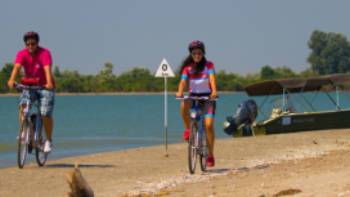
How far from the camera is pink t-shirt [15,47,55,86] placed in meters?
13.4

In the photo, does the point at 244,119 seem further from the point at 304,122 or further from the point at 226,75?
the point at 226,75

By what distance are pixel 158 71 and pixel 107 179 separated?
483 cm

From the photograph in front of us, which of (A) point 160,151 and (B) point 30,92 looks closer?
(B) point 30,92

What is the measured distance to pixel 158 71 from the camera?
57.4ft

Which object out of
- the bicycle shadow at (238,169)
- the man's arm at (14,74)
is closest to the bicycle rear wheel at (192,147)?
the bicycle shadow at (238,169)

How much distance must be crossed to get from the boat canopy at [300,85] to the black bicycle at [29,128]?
53.2 ft

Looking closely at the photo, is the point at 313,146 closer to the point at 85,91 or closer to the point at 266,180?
the point at 266,180

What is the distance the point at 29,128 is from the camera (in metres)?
13.7

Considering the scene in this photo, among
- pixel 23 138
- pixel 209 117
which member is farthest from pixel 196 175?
pixel 23 138

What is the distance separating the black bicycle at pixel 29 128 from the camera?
13.5 metres

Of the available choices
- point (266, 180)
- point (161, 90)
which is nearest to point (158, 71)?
point (266, 180)

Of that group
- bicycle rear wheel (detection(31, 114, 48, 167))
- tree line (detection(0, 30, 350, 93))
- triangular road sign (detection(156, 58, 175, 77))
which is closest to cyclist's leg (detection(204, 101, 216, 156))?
bicycle rear wheel (detection(31, 114, 48, 167))

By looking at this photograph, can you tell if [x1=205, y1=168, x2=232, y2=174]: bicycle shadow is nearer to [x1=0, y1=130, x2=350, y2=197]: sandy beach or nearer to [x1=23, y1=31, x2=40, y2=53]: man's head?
[x1=0, y1=130, x2=350, y2=197]: sandy beach

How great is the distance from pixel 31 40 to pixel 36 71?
1.58ft
